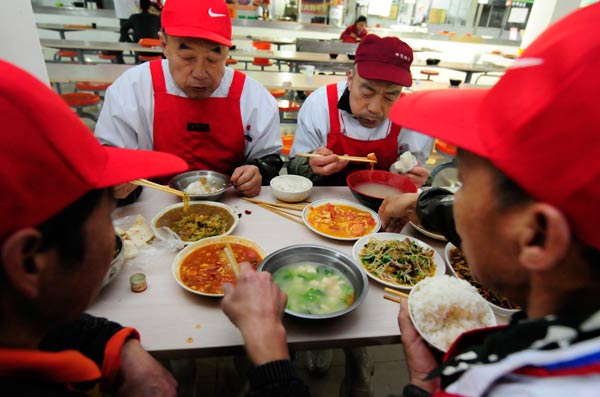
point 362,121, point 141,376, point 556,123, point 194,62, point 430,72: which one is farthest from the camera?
point 430,72

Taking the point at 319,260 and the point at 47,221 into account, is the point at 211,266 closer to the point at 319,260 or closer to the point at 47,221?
the point at 319,260

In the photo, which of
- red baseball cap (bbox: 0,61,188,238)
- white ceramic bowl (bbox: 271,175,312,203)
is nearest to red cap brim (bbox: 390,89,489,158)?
red baseball cap (bbox: 0,61,188,238)

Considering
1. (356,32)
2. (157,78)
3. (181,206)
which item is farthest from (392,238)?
(356,32)

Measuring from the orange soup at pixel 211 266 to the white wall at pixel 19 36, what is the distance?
2917mm

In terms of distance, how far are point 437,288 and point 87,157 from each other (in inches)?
57.5

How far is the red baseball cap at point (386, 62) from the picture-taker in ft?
8.84

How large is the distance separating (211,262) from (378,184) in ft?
4.75

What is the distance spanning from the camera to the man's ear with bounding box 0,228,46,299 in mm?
693

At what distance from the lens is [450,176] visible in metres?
4.39

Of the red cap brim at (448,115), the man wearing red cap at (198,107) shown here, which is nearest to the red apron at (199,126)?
the man wearing red cap at (198,107)

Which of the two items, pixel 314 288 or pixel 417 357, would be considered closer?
pixel 417 357

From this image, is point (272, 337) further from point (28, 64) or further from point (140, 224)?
point (28, 64)

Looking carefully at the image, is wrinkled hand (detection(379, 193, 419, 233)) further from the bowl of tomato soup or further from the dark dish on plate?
the bowl of tomato soup

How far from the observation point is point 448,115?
934 mm
